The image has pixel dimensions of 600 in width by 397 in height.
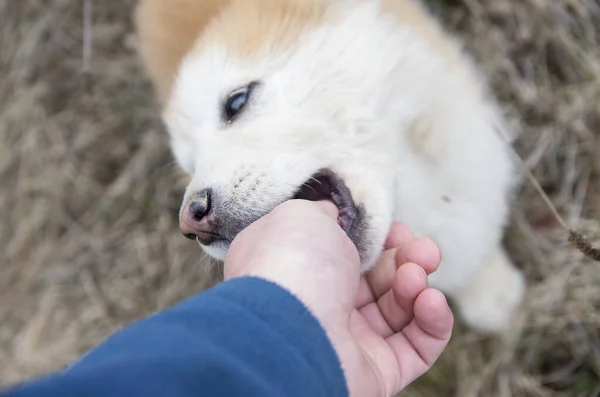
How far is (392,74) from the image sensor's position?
1610 millimetres

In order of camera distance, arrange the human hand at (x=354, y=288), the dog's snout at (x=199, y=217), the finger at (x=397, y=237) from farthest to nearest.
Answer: the finger at (x=397, y=237) → the dog's snout at (x=199, y=217) → the human hand at (x=354, y=288)

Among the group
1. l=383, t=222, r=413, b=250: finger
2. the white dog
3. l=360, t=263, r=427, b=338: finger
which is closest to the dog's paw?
the white dog

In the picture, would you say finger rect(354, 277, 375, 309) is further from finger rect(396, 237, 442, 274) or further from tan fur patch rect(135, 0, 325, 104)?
tan fur patch rect(135, 0, 325, 104)

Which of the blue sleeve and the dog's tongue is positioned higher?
the dog's tongue

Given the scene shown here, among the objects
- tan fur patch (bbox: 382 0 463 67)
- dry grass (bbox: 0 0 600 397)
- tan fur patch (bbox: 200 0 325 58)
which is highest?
tan fur patch (bbox: 382 0 463 67)

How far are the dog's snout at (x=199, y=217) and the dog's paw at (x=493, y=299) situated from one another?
1071mm

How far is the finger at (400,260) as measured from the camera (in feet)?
4.42

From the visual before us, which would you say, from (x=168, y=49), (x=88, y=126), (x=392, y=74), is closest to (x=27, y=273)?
(x=88, y=126)

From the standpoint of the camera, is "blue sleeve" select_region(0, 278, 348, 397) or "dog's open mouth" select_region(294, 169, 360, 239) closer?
"blue sleeve" select_region(0, 278, 348, 397)

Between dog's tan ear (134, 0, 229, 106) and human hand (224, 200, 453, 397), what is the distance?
2.45ft

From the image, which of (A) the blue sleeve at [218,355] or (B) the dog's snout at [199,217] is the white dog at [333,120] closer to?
(B) the dog's snout at [199,217]

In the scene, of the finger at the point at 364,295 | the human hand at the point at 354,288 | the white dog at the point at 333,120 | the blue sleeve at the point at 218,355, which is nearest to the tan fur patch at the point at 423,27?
the white dog at the point at 333,120

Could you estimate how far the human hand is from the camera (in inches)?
44.1

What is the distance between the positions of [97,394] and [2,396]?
0.11m
